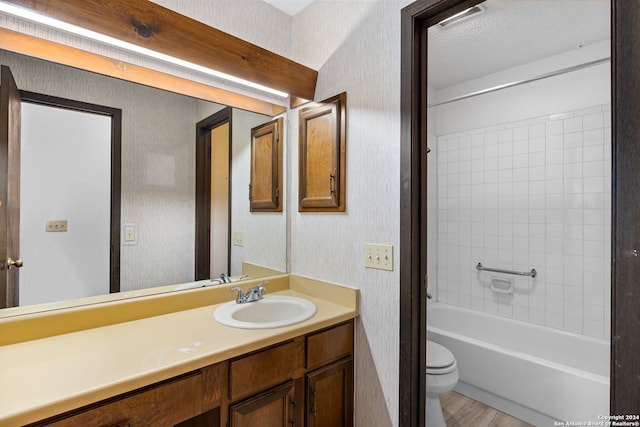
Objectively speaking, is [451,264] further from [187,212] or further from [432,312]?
[187,212]

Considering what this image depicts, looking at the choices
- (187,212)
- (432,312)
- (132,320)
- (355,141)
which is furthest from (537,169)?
(132,320)

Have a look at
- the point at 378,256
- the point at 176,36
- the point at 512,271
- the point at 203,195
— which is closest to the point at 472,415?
the point at 512,271

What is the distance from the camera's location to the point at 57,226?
1.22 meters

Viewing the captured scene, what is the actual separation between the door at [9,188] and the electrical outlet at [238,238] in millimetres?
879

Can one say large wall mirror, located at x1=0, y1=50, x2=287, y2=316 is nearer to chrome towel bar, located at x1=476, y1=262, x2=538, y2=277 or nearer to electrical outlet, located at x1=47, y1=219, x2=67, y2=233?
electrical outlet, located at x1=47, y1=219, x2=67, y2=233

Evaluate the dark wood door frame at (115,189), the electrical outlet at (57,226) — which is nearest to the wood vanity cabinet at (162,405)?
the dark wood door frame at (115,189)

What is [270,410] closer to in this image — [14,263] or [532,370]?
[14,263]

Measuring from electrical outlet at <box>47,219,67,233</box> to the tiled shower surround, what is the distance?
2861mm

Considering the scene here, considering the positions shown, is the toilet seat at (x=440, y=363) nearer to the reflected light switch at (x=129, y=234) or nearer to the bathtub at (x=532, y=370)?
the bathtub at (x=532, y=370)

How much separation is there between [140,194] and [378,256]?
3.72ft

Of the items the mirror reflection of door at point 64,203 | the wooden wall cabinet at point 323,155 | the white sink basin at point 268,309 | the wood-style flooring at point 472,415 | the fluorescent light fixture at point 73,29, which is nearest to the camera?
the fluorescent light fixture at point 73,29

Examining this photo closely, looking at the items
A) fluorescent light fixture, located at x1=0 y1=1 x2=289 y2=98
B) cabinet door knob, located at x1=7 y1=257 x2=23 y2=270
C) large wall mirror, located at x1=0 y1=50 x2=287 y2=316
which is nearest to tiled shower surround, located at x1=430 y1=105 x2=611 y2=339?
large wall mirror, located at x1=0 y1=50 x2=287 y2=316

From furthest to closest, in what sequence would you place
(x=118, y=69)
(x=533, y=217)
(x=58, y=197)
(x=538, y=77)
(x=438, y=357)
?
1. (x=533, y=217)
2. (x=538, y=77)
3. (x=438, y=357)
4. (x=118, y=69)
5. (x=58, y=197)

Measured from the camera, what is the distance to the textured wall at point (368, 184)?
4.54 feet
